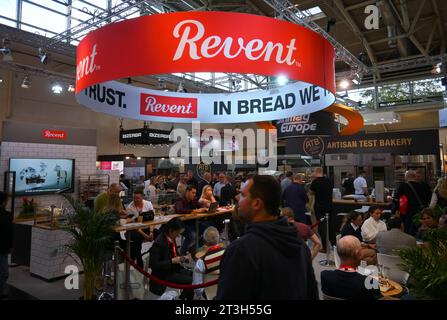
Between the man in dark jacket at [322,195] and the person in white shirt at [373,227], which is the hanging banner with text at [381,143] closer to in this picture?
the man in dark jacket at [322,195]

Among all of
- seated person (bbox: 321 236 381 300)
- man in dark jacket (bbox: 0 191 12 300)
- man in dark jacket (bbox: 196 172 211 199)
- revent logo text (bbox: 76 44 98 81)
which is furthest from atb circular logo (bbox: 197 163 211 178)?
seated person (bbox: 321 236 381 300)

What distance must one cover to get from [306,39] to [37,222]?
16.4 ft

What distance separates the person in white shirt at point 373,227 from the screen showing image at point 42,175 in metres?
8.72

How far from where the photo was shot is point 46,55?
27.9ft

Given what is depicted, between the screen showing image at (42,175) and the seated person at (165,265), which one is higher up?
the screen showing image at (42,175)

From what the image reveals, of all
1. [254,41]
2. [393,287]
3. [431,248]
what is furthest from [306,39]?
[393,287]

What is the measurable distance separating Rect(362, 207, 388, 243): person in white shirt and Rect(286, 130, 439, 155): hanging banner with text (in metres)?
6.60

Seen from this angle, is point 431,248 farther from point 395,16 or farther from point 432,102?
point 432,102

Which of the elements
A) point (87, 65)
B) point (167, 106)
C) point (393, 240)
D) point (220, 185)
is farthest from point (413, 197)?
point (87, 65)

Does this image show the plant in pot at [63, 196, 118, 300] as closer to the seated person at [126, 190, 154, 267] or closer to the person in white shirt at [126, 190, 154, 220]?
the seated person at [126, 190, 154, 267]

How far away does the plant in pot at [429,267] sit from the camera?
77.3 inches

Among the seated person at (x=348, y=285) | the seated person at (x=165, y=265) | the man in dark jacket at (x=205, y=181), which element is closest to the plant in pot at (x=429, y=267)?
the seated person at (x=348, y=285)

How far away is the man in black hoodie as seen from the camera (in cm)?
122
